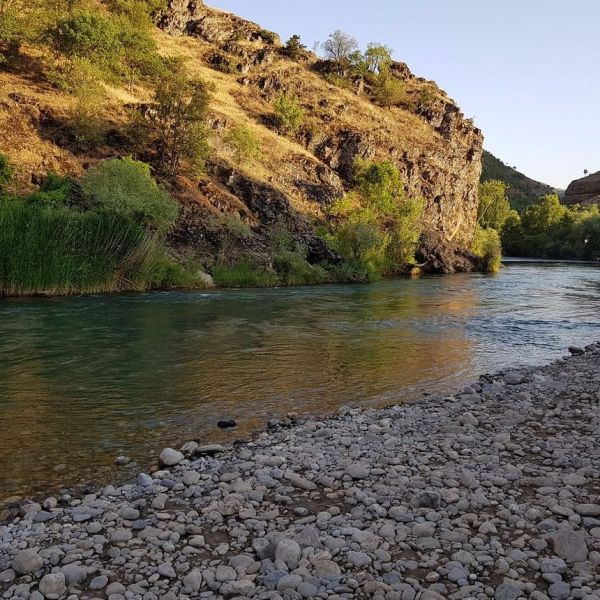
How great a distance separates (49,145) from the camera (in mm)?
37688

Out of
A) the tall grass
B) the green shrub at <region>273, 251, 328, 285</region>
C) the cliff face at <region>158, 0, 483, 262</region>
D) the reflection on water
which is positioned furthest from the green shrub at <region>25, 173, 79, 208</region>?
the cliff face at <region>158, 0, 483, 262</region>

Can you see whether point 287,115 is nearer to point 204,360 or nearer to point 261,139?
point 261,139

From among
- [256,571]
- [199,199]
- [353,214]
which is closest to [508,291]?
[353,214]

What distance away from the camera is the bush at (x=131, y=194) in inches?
1133

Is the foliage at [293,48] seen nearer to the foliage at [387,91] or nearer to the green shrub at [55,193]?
the foliage at [387,91]

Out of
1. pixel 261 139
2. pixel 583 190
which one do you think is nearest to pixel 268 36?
pixel 261 139

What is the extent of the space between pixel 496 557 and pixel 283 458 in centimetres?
287

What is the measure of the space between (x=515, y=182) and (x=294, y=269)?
162 meters

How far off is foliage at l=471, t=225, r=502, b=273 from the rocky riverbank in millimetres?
57753

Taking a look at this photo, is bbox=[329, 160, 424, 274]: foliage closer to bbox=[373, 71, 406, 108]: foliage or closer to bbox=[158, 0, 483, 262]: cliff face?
bbox=[158, 0, 483, 262]: cliff face

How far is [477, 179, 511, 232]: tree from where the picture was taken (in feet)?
A: 341

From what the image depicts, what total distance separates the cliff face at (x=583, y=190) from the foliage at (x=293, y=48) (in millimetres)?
127139

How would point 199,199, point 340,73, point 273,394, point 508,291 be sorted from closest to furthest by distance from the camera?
1. point 273,394
2. point 508,291
3. point 199,199
4. point 340,73

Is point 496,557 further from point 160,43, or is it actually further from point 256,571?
point 160,43
